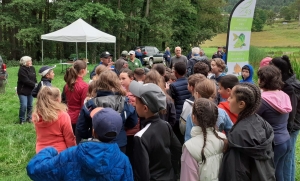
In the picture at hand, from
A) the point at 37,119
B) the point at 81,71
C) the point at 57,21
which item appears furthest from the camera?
the point at 57,21

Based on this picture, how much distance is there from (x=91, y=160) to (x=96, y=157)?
34mm

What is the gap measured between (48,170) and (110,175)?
0.39 m

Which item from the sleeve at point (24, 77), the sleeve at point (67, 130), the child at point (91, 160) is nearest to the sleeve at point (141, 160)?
the child at point (91, 160)

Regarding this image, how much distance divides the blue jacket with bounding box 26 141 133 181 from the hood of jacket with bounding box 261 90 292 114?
1.76 meters

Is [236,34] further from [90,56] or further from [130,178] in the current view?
[90,56]

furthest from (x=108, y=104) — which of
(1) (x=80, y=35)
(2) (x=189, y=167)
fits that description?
(1) (x=80, y=35)

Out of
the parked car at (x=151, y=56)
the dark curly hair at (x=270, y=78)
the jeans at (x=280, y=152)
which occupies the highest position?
the dark curly hair at (x=270, y=78)

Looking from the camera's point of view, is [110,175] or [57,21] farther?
[57,21]

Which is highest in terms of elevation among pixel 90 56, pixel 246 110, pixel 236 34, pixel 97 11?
pixel 97 11

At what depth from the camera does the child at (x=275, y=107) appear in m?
3.05

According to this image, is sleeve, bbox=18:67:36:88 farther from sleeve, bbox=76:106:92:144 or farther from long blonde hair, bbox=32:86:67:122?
sleeve, bbox=76:106:92:144

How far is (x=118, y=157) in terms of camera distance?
79.0 inches

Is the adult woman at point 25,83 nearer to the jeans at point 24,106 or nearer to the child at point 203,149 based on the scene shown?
the jeans at point 24,106

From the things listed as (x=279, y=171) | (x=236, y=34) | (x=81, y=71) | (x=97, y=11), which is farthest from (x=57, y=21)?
(x=279, y=171)
